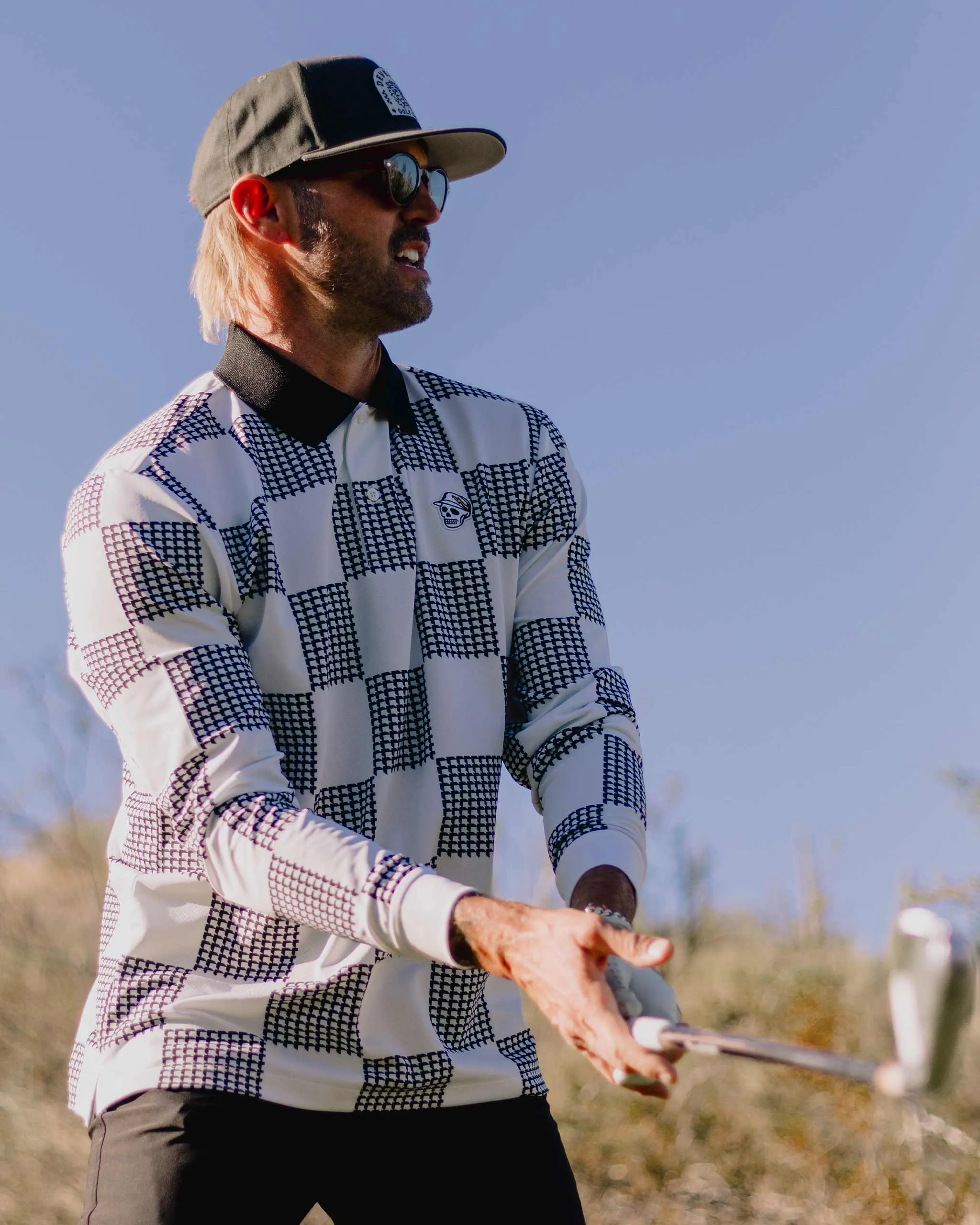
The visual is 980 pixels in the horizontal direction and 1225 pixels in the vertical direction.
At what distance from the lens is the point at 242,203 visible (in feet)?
11.7

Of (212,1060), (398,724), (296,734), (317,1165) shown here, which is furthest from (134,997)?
(398,724)

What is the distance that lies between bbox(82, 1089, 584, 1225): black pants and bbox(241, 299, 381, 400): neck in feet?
4.82

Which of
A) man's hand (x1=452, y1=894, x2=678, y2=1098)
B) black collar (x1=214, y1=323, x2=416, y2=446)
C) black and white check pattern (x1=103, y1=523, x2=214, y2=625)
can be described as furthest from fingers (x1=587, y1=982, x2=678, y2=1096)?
black collar (x1=214, y1=323, x2=416, y2=446)

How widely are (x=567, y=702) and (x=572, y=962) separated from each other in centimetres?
101

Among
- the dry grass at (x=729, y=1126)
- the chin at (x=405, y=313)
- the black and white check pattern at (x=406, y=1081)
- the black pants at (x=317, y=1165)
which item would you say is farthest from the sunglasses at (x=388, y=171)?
the dry grass at (x=729, y=1126)

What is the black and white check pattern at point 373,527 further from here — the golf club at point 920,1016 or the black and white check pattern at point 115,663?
the golf club at point 920,1016

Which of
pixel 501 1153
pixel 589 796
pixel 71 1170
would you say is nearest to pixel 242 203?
pixel 589 796

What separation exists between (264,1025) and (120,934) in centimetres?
33

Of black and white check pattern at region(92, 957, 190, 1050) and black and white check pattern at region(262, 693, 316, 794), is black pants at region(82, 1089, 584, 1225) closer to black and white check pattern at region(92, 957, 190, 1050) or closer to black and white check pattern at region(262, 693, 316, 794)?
black and white check pattern at region(92, 957, 190, 1050)

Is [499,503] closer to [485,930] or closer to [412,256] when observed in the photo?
[412,256]

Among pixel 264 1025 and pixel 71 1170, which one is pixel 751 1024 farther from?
pixel 264 1025

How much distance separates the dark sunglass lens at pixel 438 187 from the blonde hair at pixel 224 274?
413 millimetres

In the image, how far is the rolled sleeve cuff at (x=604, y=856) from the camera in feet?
9.52

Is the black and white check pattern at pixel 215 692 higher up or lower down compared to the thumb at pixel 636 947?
higher up
